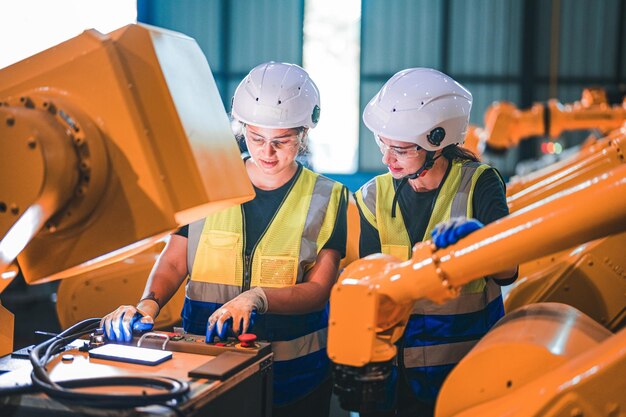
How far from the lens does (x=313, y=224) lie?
2.34 metres

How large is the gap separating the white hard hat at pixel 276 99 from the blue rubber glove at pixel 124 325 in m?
0.71

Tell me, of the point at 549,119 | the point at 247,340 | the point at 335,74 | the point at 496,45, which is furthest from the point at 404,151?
the point at 496,45

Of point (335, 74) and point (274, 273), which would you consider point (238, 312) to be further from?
point (335, 74)

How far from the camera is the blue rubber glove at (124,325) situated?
6.15 ft

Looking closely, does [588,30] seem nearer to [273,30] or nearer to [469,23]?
[469,23]

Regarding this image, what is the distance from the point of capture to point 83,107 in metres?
1.45

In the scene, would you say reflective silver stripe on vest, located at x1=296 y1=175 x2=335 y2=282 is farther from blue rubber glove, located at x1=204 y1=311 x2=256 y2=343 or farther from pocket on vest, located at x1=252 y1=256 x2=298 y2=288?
blue rubber glove, located at x1=204 y1=311 x2=256 y2=343

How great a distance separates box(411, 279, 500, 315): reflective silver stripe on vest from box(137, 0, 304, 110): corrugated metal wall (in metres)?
10.9

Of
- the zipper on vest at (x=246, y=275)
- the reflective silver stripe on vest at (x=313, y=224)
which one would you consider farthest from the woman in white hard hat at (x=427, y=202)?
the zipper on vest at (x=246, y=275)

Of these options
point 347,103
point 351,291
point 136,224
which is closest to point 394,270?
point 351,291

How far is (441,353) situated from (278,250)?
0.56 metres

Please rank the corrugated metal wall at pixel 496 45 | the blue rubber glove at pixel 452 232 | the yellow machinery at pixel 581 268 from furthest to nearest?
the corrugated metal wall at pixel 496 45 → the yellow machinery at pixel 581 268 → the blue rubber glove at pixel 452 232

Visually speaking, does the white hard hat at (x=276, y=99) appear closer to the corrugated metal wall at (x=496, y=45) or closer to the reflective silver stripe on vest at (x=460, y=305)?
the reflective silver stripe on vest at (x=460, y=305)

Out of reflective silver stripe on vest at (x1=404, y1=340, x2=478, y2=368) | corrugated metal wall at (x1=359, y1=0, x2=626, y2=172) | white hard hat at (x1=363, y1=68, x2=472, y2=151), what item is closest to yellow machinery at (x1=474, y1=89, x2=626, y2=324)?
reflective silver stripe on vest at (x1=404, y1=340, x2=478, y2=368)
